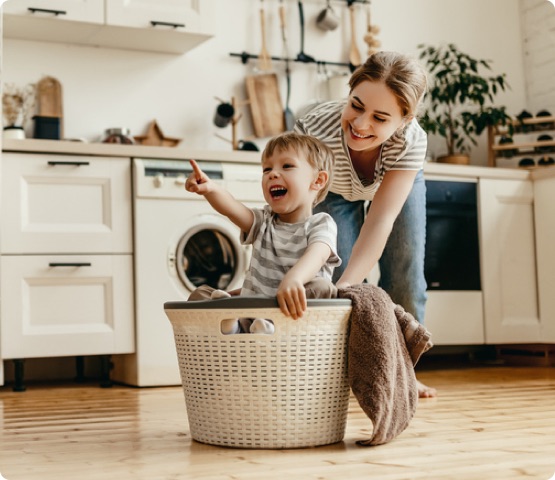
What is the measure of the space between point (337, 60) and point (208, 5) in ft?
2.83

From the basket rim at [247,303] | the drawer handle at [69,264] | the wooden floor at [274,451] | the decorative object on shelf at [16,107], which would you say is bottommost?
the wooden floor at [274,451]

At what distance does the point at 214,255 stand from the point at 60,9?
106 cm

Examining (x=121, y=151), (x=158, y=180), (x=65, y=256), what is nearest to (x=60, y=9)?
(x=121, y=151)

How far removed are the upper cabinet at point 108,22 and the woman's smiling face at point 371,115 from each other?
166 cm

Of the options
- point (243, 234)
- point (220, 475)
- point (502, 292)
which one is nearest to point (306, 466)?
point (220, 475)

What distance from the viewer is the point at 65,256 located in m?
2.92

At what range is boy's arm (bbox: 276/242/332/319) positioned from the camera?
4.81 feet

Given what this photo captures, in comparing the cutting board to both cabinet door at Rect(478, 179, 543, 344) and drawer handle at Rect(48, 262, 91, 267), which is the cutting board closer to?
cabinet door at Rect(478, 179, 543, 344)

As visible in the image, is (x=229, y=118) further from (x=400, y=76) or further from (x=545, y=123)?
(x=400, y=76)

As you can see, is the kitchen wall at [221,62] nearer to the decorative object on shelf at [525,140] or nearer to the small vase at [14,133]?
the decorative object on shelf at [525,140]

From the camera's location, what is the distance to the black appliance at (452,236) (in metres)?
3.46

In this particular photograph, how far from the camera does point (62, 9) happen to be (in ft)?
10.3

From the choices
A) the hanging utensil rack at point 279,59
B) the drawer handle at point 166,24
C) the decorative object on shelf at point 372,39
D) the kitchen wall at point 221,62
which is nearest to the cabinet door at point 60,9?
the drawer handle at point 166,24

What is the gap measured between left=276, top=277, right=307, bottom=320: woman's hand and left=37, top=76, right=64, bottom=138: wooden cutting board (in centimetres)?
Answer: 219
